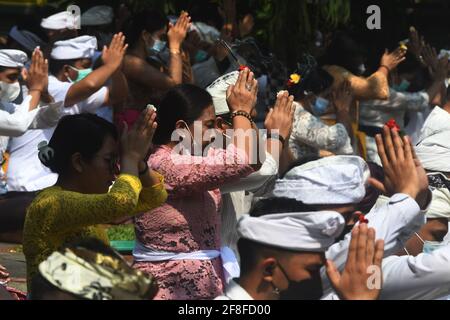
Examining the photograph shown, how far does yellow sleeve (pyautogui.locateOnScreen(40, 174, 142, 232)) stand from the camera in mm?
4020

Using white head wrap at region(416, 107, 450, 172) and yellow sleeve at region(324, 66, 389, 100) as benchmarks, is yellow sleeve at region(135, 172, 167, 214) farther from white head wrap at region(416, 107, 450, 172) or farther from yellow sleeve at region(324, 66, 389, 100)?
yellow sleeve at region(324, 66, 389, 100)

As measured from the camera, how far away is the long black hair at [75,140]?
14.2 feet

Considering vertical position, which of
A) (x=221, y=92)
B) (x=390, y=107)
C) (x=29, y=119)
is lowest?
(x=390, y=107)

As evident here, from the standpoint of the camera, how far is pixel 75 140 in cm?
434

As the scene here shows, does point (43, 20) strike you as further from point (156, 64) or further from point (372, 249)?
point (372, 249)

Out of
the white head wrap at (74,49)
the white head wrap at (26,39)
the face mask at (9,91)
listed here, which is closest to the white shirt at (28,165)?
the face mask at (9,91)

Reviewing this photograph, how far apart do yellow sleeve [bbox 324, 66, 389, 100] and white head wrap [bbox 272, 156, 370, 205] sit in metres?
3.35

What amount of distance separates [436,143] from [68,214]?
3228 mm

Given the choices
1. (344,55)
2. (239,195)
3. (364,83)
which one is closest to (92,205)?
(239,195)

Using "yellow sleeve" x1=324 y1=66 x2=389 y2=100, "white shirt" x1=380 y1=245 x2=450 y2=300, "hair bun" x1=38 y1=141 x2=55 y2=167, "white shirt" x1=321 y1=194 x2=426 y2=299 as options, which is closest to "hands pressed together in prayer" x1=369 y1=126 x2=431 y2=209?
"white shirt" x1=321 y1=194 x2=426 y2=299

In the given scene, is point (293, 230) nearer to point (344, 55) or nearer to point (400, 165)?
point (400, 165)

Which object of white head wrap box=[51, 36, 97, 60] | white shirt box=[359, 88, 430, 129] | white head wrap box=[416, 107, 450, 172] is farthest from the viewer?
white shirt box=[359, 88, 430, 129]

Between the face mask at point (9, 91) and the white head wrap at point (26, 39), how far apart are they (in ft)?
4.02
